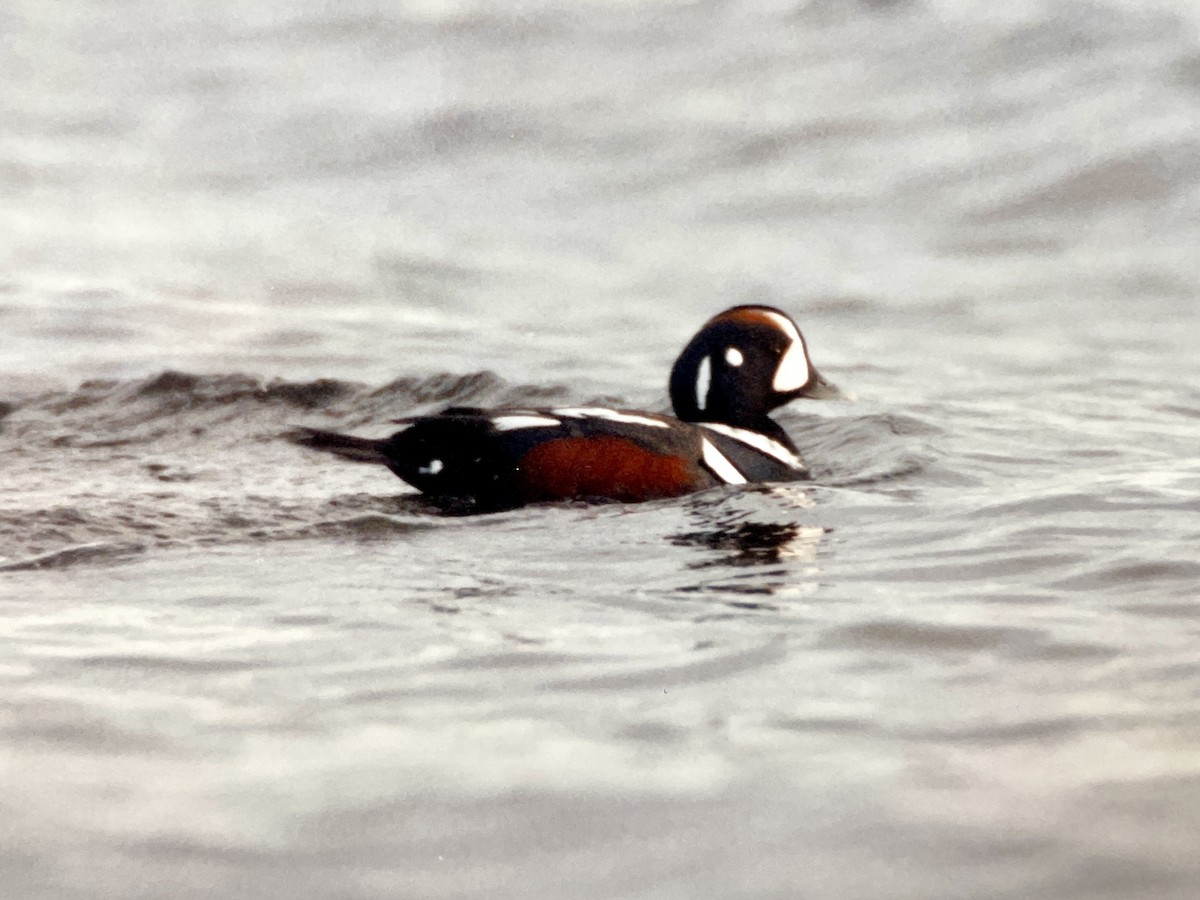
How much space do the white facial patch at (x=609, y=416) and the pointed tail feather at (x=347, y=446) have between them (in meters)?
0.65

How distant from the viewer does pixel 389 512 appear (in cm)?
Result: 666

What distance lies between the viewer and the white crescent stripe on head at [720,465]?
22.9 feet

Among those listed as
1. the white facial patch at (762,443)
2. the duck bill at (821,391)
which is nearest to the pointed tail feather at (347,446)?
the white facial patch at (762,443)

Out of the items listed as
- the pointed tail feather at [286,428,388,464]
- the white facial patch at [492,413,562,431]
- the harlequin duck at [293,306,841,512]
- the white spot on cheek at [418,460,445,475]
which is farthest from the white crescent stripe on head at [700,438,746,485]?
the pointed tail feather at [286,428,388,464]

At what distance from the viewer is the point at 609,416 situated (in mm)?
6809

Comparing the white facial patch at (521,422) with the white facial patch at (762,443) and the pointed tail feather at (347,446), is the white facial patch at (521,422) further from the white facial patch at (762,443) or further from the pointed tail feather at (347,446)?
the white facial patch at (762,443)

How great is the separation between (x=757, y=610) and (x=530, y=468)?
199 cm

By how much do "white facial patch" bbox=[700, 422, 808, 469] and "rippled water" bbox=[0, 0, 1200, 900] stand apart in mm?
162

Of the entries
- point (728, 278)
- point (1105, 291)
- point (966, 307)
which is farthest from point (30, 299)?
point (1105, 291)

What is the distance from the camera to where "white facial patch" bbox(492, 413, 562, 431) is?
6.71m

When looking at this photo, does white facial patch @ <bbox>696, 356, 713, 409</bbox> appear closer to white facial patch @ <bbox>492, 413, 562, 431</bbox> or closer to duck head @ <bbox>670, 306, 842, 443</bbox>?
duck head @ <bbox>670, 306, 842, 443</bbox>

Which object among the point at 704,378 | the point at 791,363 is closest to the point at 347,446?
the point at 704,378

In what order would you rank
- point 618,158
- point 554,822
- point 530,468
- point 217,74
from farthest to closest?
point 217,74, point 618,158, point 530,468, point 554,822

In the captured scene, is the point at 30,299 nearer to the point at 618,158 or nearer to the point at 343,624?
the point at 618,158
